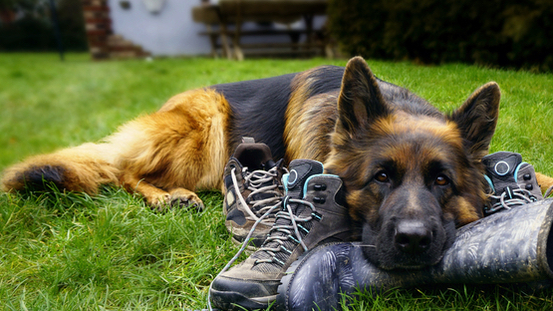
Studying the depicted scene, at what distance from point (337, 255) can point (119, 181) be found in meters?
2.43

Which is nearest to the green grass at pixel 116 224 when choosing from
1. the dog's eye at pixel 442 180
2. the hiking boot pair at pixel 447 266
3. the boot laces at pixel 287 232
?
the hiking boot pair at pixel 447 266

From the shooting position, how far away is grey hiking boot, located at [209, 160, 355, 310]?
1706 millimetres

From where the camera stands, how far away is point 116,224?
2586 mm

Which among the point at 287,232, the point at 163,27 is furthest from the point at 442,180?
the point at 163,27

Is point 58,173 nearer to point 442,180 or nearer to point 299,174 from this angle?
point 299,174

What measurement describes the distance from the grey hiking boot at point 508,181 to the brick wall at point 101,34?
2616 millimetres

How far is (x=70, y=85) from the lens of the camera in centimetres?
274

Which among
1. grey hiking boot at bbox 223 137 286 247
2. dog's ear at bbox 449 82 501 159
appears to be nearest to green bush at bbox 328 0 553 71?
dog's ear at bbox 449 82 501 159

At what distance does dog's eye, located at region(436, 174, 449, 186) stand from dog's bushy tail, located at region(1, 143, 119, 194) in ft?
8.62

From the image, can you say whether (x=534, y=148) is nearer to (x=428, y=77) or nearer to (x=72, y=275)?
(x=428, y=77)

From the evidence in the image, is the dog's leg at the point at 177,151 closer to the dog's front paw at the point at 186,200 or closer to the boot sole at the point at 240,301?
the dog's front paw at the point at 186,200

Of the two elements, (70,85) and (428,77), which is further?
(428,77)

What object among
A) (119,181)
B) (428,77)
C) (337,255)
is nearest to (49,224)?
(119,181)

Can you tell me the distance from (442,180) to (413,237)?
1.61ft
